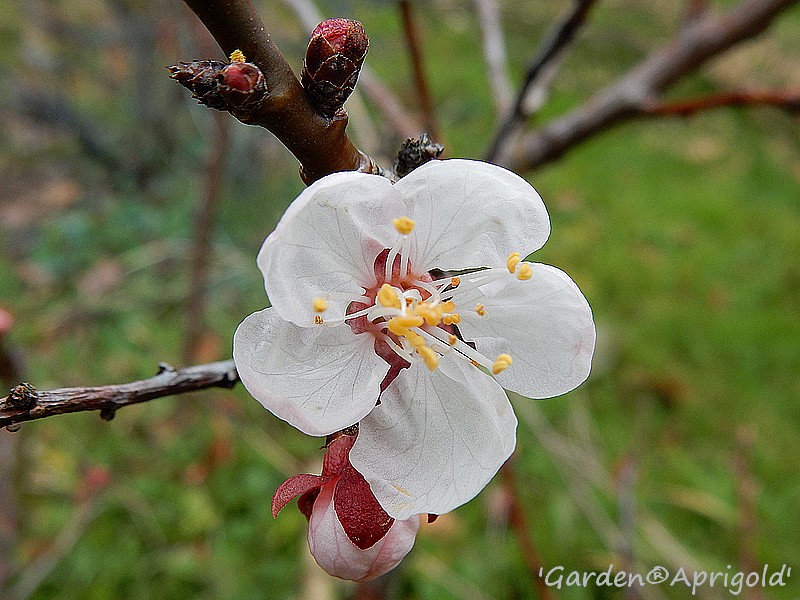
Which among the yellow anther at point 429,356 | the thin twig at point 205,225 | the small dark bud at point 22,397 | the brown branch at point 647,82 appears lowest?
the thin twig at point 205,225

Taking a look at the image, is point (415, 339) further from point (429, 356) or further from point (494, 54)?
point (494, 54)

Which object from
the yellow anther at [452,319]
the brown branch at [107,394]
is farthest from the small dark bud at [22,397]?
the yellow anther at [452,319]

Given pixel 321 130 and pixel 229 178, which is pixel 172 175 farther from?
pixel 321 130

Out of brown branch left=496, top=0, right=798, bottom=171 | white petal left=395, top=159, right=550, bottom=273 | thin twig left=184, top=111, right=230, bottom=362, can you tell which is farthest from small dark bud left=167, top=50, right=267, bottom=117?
thin twig left=184, top=111, right=230, bottom=362

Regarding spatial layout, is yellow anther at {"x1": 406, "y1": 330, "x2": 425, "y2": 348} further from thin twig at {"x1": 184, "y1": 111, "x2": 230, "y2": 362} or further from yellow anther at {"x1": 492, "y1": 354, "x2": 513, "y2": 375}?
thin twig at {"x1": 184, "y1": 111, "x2": 230, "y2": 362}

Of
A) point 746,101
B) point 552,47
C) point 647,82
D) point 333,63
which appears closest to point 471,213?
point 333,63

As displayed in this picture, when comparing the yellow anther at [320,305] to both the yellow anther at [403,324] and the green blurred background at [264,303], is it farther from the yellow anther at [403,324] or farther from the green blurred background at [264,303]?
the green blurred background at [264,303]

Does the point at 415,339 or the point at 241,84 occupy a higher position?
the point at 241,84
